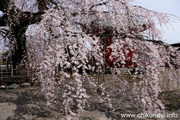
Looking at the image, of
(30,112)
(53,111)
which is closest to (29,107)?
(30,112)

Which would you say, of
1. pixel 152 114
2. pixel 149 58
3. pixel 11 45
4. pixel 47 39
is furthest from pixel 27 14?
pixel 152 114

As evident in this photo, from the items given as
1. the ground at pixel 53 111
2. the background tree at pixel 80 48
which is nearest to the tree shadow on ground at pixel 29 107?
the ground at pixel 53 111

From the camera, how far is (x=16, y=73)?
816 centimetres

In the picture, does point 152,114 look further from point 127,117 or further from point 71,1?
point 71,1

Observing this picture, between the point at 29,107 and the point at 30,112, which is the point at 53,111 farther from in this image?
the point at 29,107

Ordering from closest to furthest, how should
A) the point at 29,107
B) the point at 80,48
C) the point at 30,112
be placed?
the point at 80,48
the point at 30,112
the point at 29,107

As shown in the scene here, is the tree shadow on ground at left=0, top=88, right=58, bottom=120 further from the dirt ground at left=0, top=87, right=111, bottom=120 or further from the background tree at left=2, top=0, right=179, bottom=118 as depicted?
the background tree at left=2, top=0, right=179, bottom=118

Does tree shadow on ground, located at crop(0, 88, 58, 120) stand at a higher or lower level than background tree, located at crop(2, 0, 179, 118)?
lower

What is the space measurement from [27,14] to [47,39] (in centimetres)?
451

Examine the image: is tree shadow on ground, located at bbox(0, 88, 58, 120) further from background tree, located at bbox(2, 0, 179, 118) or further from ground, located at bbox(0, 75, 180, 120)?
background tree, located at bbox(2, 0, 179, 118)

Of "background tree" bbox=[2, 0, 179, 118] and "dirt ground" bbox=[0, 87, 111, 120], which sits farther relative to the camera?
"dirt ground" bbox=[0, 87, 111, 120]

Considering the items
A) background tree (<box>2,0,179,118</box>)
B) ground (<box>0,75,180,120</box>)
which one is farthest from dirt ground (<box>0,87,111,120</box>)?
background tree (<box>2,0,179,118</box>)

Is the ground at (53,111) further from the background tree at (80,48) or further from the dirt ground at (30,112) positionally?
the background tree at (80,48)

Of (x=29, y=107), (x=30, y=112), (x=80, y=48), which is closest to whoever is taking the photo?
(x=80, y=48)
